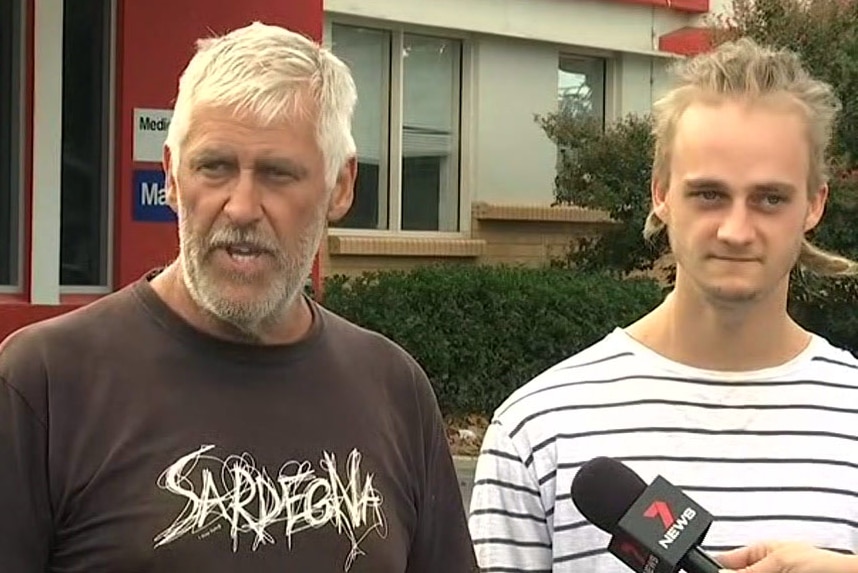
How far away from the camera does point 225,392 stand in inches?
101

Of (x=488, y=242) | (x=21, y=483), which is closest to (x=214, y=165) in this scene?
(x=21, y=483)

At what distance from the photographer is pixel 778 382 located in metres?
2.76

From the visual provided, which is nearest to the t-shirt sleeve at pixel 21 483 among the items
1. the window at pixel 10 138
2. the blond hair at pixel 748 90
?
the blond hair at pixel 748 90

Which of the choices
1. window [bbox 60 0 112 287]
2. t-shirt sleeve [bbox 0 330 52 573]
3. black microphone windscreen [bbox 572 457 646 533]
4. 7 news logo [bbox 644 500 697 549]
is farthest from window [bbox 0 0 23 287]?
7 news logo [bbox 644 500 697 549]

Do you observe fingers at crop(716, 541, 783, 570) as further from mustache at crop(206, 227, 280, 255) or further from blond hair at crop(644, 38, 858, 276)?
mustache at crop(206, 227, 280, 255)

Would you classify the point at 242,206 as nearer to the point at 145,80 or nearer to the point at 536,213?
the point at 145,80

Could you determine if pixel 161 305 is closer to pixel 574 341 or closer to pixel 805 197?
pixel 805 197

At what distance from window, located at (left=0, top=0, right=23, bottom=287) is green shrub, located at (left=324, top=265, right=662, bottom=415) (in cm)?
336

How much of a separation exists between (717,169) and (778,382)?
0.42 meters

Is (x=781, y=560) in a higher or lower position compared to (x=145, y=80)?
lower

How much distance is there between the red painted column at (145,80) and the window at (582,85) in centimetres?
680

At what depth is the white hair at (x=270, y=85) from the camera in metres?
2.54

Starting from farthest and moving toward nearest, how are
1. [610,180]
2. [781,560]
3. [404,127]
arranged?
1. [404,127]
2. [610,180]
3. [781,560]

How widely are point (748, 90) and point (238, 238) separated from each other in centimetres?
97
